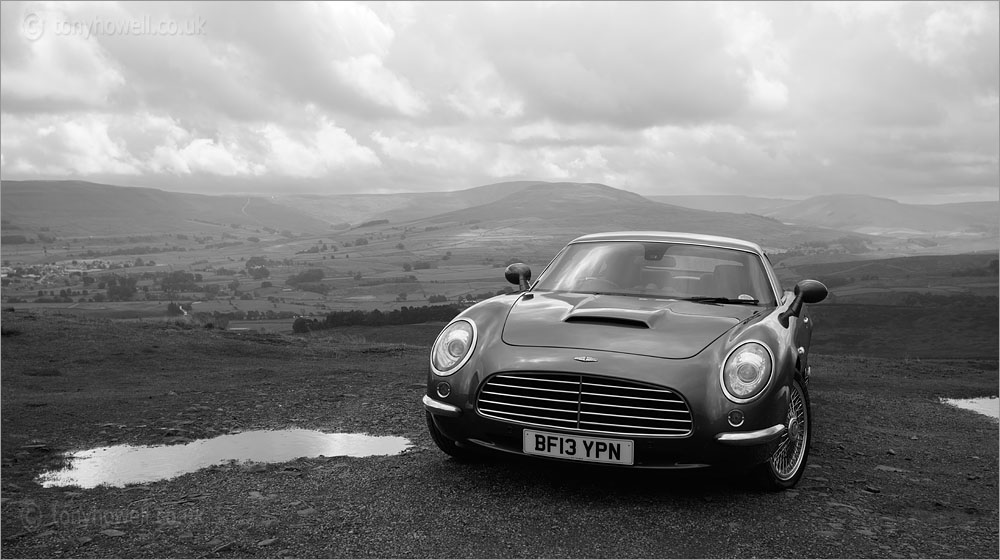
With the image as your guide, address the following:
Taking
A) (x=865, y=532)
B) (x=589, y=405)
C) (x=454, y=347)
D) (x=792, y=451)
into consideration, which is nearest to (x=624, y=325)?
(x=589, y=405)

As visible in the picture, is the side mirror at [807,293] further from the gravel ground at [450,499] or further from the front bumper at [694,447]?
the front bumper at [694,447]

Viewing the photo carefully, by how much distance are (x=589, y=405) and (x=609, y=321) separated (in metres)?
0.72

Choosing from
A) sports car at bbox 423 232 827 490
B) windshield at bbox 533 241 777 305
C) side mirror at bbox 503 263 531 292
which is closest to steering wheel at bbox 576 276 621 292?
windshield at bbox 533 241 777 305

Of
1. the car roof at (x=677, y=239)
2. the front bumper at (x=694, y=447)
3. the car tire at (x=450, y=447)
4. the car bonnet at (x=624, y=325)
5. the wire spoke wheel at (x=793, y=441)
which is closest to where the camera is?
the front bumper at (x=694, y=447)

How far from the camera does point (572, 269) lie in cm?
689

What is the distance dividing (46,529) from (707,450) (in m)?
3.84

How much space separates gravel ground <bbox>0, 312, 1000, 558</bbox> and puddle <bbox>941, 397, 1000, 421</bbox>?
1456 mm

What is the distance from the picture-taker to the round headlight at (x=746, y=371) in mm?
4922

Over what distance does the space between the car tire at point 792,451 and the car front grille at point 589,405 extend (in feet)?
2.74

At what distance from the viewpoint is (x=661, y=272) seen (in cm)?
664

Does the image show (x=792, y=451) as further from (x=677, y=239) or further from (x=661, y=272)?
(x=677, y=239)

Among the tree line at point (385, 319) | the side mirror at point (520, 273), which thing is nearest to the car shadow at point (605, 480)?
the side mirror at point (520, 273)

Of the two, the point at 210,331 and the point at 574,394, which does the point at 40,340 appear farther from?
the point at 574,394

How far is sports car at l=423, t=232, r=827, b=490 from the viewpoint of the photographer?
485 centimetres
